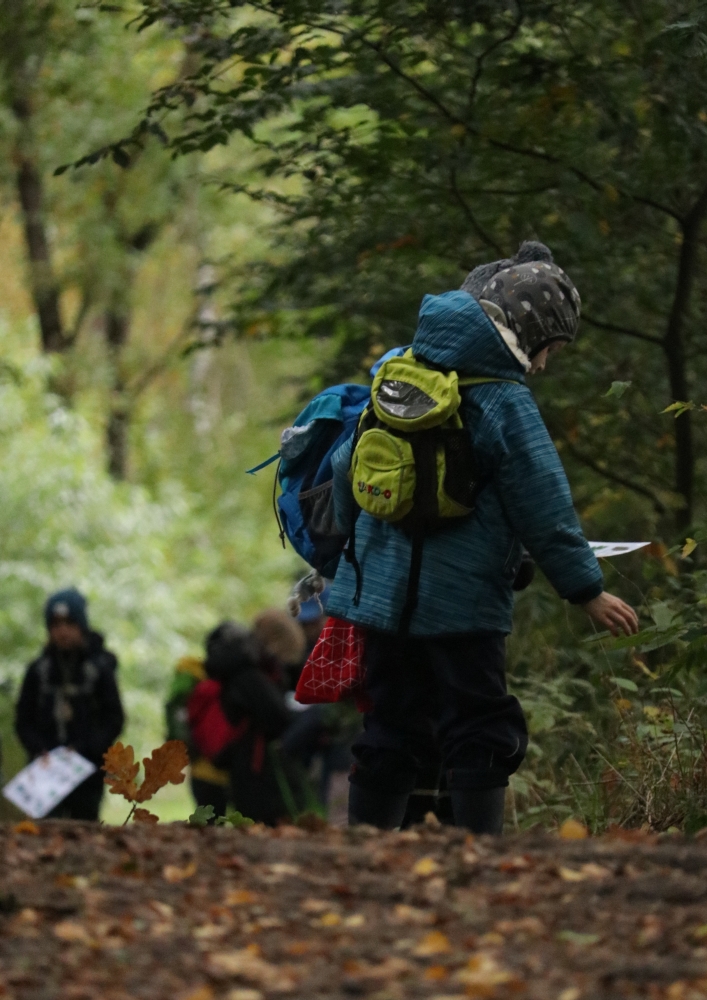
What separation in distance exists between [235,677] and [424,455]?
5.32m

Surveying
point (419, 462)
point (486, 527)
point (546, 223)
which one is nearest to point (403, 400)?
point (419, 462)

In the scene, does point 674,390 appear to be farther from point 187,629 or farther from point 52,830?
point 187,629

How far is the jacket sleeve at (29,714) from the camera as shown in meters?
8.76

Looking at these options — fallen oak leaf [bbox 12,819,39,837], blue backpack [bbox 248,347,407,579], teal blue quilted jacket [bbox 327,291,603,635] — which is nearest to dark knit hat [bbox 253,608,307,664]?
blue backpack [bbox 248,347,407,579]

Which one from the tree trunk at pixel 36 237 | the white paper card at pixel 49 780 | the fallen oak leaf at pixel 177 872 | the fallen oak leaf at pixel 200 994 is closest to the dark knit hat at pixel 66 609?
the white paper card at pixel 49 780

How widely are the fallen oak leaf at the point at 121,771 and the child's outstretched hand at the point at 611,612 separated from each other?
1255mm

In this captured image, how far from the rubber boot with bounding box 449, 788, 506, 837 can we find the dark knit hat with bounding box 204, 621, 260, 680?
4951 millimetres

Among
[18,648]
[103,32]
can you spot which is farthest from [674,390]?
[18,648]

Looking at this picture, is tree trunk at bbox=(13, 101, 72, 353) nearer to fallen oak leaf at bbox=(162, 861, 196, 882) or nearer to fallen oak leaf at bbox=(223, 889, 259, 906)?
fallen oak leaf at bbox=(162, 861, 196, 882)

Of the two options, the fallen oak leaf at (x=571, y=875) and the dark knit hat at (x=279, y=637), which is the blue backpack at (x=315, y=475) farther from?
the dark knit hat at (x=279, y=637)

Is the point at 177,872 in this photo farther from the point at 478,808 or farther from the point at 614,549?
the point at 614,549

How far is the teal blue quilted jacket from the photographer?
4.01 metres

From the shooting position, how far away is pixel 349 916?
3033mm

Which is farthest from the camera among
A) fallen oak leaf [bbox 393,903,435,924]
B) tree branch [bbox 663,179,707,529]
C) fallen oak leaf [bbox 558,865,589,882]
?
tree branch [bbox 663,179,707,529]
